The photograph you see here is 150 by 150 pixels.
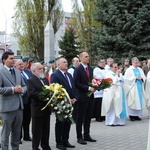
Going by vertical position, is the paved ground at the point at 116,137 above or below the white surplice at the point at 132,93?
below

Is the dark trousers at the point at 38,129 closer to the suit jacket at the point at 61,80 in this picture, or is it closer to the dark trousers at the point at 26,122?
the suit jacket at the point at 61,80

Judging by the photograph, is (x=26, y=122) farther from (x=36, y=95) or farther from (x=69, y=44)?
(x=69, y=44)

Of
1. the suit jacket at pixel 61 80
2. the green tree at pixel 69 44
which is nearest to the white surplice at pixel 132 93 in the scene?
the suit jacket at pixel 61 80

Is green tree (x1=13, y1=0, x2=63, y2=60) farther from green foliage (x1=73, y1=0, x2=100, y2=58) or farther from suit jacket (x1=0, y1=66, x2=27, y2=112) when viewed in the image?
suit jacket (x1=0, y1=66, x2=27, y2=112)

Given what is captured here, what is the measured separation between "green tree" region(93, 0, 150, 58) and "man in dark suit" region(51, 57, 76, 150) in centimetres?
1304

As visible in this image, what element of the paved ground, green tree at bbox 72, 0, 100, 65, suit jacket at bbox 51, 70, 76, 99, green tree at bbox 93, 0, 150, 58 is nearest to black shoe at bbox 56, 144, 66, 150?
the paved ground

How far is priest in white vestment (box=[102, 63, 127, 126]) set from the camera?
9.80 m

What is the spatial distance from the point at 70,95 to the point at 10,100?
60.5 inches

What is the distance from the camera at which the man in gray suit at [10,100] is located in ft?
19.1

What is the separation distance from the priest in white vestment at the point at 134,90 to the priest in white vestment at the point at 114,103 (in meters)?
0.92

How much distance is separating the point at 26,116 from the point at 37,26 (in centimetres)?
2520

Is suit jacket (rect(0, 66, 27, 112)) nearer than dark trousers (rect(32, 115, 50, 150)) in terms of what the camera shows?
Yes

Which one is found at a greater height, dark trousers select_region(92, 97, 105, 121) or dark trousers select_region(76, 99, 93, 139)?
dark trousers select_region(76, 99, 93, 139)

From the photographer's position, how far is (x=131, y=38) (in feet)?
65.1
